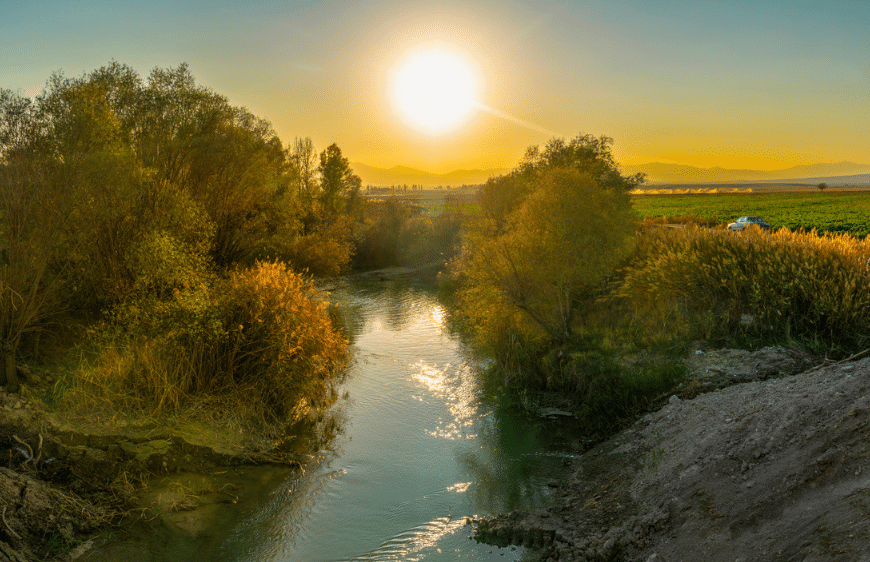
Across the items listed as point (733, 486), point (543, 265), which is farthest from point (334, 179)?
point (733, 486)

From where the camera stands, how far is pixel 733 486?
8422 millimetres

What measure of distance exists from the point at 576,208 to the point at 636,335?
479cm

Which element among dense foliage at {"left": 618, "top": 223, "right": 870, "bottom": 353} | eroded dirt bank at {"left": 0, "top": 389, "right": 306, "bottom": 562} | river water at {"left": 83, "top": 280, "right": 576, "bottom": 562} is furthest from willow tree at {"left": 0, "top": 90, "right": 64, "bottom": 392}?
dense foliage at {"left": 618, "top": 223, "right": 870, "bottom": 353}

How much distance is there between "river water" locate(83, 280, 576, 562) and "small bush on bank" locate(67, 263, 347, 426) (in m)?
2.19

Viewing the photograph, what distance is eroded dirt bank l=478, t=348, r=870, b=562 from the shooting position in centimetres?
688

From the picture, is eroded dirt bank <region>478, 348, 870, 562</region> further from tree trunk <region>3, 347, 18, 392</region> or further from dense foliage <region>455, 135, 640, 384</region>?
tree trunk <region>3, 347, 18, 392</region>

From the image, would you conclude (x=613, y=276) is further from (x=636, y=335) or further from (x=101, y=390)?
(x=101, y=390)

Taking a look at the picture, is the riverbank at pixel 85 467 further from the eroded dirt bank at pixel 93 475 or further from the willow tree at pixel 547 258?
the willow tree at pixel 547 258

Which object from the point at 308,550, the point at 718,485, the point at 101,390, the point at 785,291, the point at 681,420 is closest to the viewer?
the point at 718,485

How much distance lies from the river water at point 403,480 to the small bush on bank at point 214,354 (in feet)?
7.18

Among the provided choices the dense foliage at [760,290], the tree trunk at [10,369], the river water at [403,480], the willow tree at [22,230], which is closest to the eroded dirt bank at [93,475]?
the tree trunk at [10,369]

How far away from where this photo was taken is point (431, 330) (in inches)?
1086

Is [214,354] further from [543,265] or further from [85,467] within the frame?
[543,265]

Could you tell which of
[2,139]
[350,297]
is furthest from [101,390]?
[350,297]
